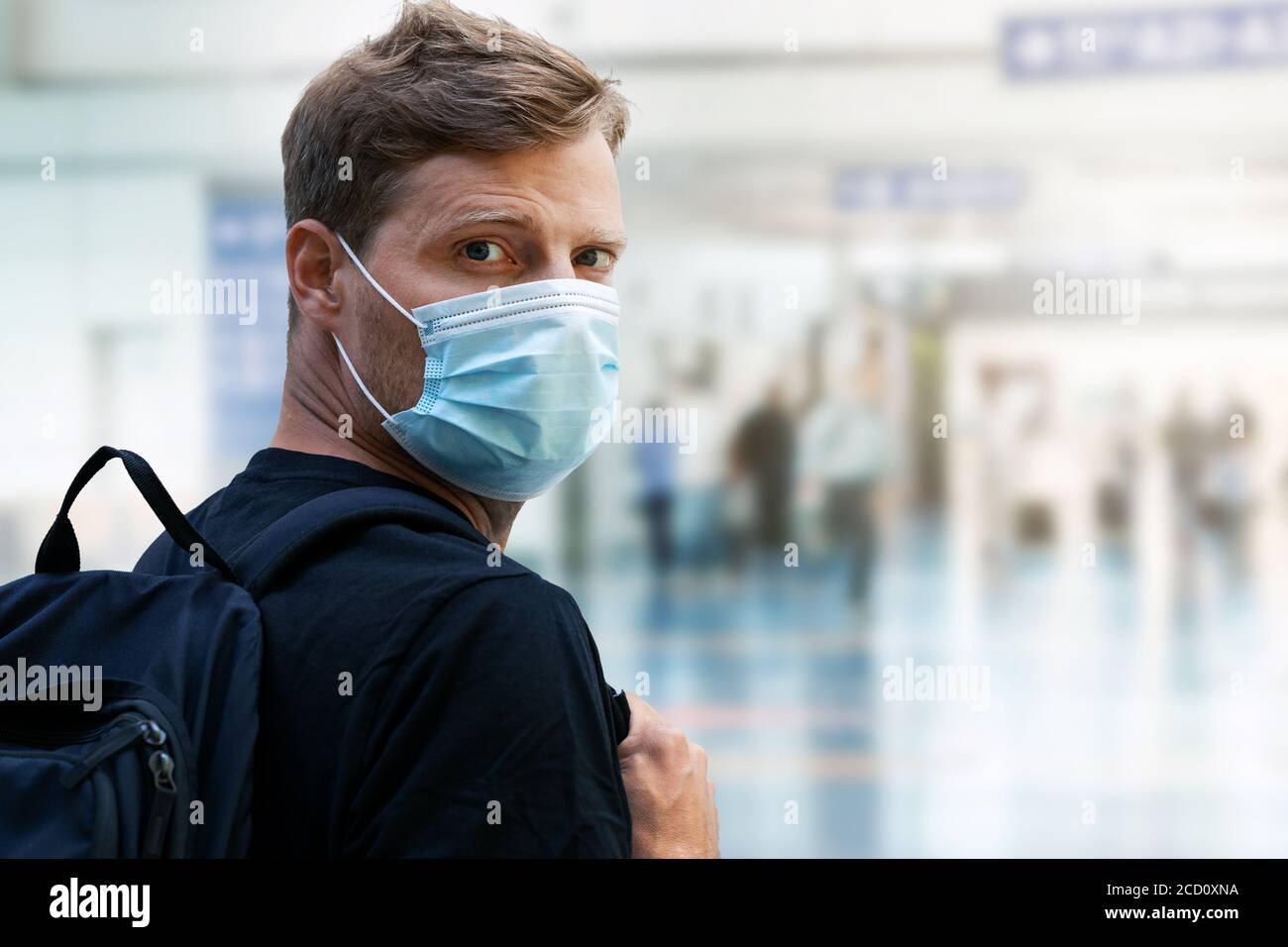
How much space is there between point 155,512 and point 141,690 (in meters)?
0.18

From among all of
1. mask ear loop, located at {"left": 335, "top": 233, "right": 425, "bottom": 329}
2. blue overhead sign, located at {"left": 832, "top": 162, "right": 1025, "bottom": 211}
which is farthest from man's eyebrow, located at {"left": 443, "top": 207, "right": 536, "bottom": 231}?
blue overhead sign, located at {"left": 832, "top": 162, "right": 1025, "bottom": 211}

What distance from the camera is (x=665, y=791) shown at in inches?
43.1

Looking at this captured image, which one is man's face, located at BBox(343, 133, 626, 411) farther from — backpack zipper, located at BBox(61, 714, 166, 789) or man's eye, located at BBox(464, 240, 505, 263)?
backpack zipper, located at BBox(61, 714, 166, 789)

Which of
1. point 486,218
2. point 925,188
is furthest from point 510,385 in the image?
point 925,188

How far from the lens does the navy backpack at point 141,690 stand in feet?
2.92

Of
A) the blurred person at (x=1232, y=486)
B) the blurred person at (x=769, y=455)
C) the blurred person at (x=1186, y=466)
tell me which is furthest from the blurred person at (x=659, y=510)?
the blurred person at (x=1232, y=486)

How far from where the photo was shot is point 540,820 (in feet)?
2.91

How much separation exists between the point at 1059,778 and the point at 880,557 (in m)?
5.45

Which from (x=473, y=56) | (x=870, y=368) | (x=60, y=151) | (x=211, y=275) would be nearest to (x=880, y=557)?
(x=870, y=368)

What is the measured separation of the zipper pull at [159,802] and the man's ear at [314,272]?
1.82 feet

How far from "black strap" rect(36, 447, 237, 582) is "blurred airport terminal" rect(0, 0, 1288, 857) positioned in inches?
174
